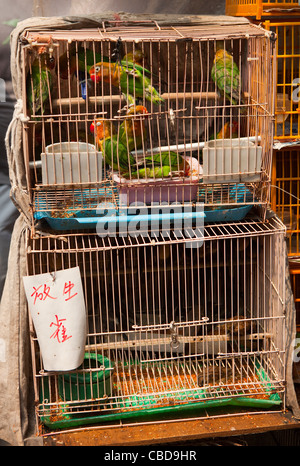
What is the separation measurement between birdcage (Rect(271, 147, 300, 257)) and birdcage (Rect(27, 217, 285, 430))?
0.14m

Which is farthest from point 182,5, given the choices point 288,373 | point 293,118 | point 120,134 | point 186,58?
point 288,373

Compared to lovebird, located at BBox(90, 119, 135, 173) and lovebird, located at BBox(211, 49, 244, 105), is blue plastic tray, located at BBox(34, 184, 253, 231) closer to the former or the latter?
lovebird, located at BBox(90, 119, 135, 173)

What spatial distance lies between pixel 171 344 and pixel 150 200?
0.44 metres

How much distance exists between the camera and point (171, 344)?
6.01ft

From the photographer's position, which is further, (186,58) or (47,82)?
(186,58)

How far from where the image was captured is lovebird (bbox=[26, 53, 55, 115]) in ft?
5.43

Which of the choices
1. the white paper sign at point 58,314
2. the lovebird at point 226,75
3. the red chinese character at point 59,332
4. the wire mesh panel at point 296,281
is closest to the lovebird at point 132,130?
the lovebird at point 226,75

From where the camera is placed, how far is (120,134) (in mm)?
1728

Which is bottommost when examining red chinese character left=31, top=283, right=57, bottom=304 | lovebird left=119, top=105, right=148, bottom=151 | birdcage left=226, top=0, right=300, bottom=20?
red chinese character left=31, top=283, right=57, bottom=304

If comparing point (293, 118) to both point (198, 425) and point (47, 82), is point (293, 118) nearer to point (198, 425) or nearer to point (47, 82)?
point (47, 82)

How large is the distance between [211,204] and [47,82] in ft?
1.84

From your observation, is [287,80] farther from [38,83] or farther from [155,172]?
[38,83]
